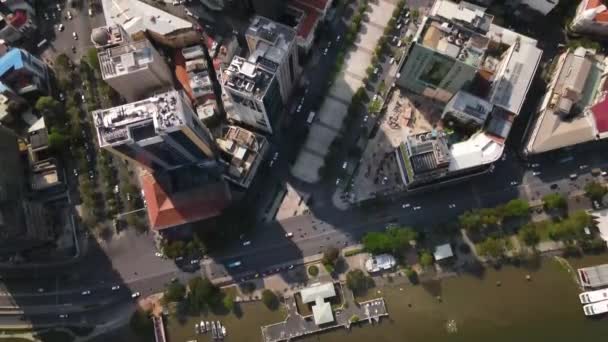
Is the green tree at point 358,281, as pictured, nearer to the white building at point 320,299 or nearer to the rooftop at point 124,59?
the white building at point 320,299

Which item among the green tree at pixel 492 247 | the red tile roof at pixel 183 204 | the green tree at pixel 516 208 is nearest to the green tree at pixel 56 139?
the red tile roof at pixel 183 204

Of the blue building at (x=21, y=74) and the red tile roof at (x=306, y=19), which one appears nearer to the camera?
the red tile roof at (x=306, y=19)

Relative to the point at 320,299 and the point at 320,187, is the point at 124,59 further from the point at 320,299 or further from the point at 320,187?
the point at 320,299

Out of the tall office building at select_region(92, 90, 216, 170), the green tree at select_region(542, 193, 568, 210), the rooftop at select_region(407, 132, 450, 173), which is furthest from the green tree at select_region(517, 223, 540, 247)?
the tall office building at select_region(92, 90, 216, 170)

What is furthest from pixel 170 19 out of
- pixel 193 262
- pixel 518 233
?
pixel 518 233

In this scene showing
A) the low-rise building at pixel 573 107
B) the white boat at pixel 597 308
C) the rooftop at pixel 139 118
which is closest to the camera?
the rooftop at pixel 139 118

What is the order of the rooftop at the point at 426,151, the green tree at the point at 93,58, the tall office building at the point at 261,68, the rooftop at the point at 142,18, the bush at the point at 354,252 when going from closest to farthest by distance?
the tall office building at the point at 261,68 < the rooftop at the point at 426,151 < the bush at the point at 354,252 < the rooftop at the point at 142,18 < the green tree at the point at 93,58

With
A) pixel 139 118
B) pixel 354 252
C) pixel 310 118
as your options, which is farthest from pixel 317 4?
pixel 354 252
